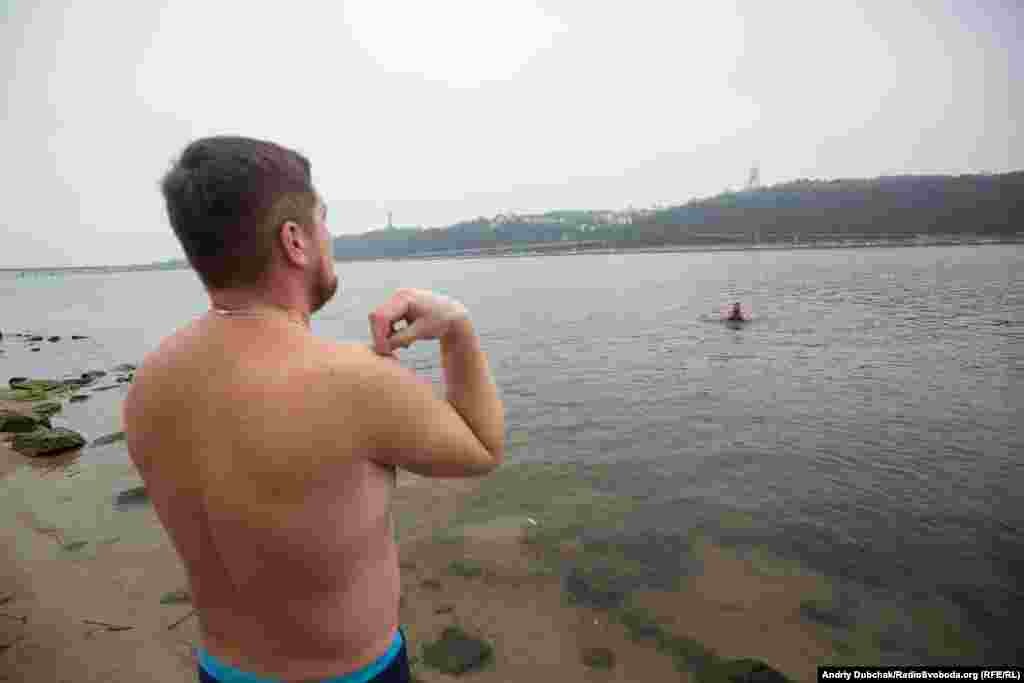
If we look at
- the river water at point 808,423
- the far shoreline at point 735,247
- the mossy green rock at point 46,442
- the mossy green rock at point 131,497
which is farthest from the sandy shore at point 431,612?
the far shoreline at point 735,247

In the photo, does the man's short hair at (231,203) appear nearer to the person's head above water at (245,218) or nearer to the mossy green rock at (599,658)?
the person's head above water at (245,218)

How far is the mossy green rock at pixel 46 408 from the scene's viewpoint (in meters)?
17.2

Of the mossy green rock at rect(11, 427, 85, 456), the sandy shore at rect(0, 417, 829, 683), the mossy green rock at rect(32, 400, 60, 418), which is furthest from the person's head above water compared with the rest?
the mossy green rock at rect(32, 400, 60, 418)

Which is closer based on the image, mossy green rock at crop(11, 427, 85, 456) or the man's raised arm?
the man's raised arm

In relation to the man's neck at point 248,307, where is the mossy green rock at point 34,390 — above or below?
below

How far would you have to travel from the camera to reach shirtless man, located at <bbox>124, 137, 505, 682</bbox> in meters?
1.52

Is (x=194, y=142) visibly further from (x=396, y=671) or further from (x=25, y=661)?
(x=25, y=661)

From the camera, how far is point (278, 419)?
1.50 metres

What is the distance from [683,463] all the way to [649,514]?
2.64m

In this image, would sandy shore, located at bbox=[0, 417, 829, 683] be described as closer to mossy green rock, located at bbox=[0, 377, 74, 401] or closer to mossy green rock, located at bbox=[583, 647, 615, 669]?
mossy green rock, located at bbox=[583, 647, 615, 669]

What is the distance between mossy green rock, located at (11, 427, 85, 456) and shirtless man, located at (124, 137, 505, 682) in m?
15.3

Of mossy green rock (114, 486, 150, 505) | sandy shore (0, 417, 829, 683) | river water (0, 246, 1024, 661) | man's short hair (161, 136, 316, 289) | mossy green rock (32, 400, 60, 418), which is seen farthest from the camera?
mossy green rock (32, 400, 60, 418)

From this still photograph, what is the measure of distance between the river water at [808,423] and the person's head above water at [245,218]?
27.3ft

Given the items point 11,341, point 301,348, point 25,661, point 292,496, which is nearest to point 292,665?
point 292,496
